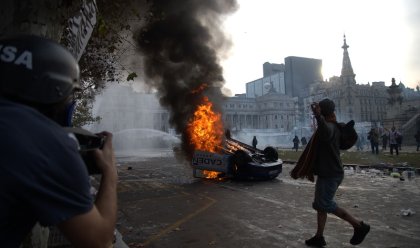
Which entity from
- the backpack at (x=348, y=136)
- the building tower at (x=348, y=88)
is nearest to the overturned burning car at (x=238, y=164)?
the backpack at (x=348, y=136)

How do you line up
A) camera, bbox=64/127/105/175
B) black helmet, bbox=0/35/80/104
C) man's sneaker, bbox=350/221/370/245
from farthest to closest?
man's sneaker, bbox=350/221/370/245 → camera, bbox=64/127/105/175 → black helmet, bbox=0/35/80/104

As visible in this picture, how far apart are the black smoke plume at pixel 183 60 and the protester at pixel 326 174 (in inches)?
394

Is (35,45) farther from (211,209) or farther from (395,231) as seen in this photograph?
(211,209)

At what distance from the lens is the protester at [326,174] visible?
15.8 ft

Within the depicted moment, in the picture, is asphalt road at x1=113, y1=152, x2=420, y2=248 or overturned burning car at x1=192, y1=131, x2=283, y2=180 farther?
overturned burning car at x1=192, y1=131, x2=283, y2=180

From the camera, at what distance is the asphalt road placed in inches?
209

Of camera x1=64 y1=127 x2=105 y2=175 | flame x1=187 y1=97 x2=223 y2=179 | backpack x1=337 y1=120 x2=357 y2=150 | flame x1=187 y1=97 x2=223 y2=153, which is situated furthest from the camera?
flame x1=187 y1=97 x2=223 y2=153

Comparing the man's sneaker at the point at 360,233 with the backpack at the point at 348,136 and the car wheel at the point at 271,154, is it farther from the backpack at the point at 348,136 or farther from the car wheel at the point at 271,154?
the car wheel at the point at 271,154

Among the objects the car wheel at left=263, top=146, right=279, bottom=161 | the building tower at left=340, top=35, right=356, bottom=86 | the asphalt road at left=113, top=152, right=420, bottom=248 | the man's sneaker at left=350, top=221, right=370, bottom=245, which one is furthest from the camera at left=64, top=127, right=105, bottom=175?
the building tower at left=340, top=35, right=356, bottom=86

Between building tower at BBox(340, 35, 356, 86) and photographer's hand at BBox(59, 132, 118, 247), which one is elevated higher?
building tower at BBox(340, 35, 356, 86)

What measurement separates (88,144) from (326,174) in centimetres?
423

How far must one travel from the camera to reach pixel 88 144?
1523 mm

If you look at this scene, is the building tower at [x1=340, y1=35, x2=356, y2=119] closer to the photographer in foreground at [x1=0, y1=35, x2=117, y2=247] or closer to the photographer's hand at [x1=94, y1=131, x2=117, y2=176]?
the photographer's hand at [x1=94, y1=131, x2=117, y2=176]

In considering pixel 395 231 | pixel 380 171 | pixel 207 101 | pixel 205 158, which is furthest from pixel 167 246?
pixel 380 171
